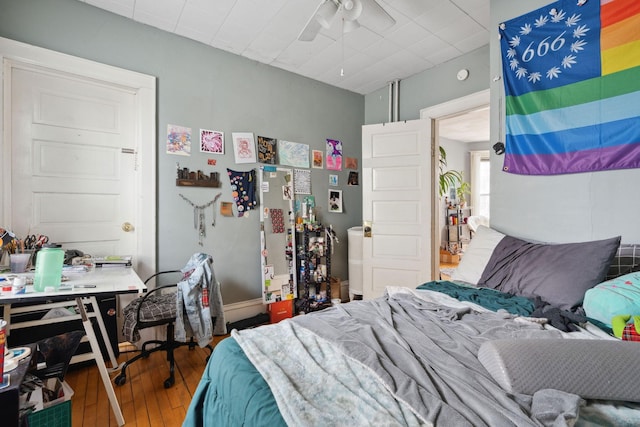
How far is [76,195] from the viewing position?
237cm

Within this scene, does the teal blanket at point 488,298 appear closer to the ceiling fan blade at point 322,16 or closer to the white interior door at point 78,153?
the ceiling fan blade at point 322,16

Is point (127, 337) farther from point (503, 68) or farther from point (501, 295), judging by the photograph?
point (503, 68)

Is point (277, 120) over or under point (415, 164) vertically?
over

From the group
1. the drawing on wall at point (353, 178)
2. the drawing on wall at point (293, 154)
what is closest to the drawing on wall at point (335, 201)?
the drawing on wall at point (353, 178)

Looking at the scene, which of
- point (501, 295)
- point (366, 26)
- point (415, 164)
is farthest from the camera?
point (415, 164)

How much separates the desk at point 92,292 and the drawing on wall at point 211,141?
135 cm

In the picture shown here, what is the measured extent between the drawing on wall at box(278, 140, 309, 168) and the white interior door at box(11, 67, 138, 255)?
1.47m

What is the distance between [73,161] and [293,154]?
205 cm

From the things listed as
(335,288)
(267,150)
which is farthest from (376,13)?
(335,288)

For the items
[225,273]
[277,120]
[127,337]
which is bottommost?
[127,337]

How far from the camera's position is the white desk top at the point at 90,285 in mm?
1310

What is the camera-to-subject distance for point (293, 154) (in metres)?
3.47

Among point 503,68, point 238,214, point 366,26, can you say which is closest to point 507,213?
point 503,68

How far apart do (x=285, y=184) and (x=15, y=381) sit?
2.64 meters
